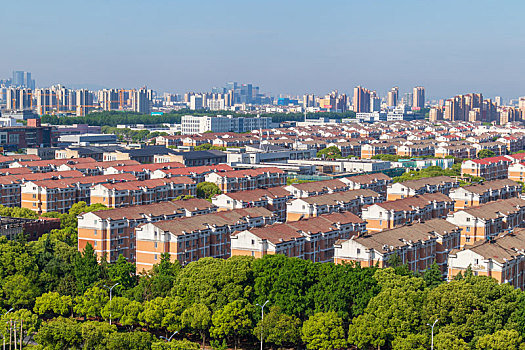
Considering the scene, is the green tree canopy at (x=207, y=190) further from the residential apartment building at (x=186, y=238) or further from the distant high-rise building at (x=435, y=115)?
the distant high-rise building at (x=435, y=115)

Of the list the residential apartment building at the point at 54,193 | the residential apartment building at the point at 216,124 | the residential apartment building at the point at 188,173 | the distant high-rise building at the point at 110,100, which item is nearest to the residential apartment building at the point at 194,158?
the residential apartment building at the point at 188,173

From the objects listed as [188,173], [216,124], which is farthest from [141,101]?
[188,173]

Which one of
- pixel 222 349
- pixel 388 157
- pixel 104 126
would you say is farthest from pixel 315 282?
pixel 104 126

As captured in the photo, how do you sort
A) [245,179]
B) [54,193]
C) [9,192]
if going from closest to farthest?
[54,193] → [9,192] → [245,179]

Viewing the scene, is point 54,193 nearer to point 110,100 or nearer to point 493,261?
point 493,261

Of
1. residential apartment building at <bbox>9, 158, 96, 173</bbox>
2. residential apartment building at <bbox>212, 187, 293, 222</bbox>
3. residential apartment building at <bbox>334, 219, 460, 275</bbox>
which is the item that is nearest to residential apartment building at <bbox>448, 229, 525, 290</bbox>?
residential apartment building at <bbox>334, 219, 460, 275</bbox>

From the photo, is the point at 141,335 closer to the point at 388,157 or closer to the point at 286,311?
the point at 286,311
